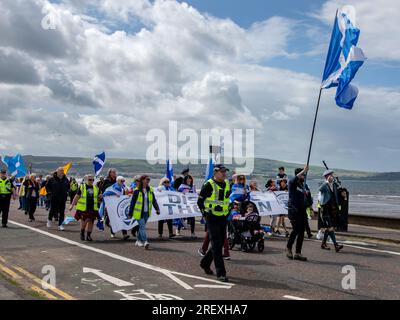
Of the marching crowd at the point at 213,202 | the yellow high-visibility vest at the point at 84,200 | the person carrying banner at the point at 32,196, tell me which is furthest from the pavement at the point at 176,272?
the person carrying banner at the point at 32,196

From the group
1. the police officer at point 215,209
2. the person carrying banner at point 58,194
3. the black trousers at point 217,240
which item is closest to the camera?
the black trousers at point 217,240

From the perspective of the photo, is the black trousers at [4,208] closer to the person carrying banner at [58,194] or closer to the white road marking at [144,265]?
the person carrying banner at [58,194]

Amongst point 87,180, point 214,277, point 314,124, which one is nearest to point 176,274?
point 214,277

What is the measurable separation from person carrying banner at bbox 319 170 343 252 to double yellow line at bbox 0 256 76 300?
711cm

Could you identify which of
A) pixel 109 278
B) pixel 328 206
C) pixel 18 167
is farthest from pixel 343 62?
pixel 18 167

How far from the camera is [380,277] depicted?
30.6 feet

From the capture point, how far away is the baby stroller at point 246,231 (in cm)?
1230

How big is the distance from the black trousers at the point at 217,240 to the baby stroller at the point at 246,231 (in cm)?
320

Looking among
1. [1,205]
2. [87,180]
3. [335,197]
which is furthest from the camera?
[1,205]

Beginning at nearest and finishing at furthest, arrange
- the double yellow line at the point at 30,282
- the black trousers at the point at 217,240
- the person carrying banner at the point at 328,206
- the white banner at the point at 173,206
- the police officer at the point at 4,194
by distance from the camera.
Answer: the double yellow line at the point at 30,282 < the black trousers at the point at 217,240 < the person carrying banner at the point at 328,206 < the white banner at the point at 173,206 < the police officer at the point at 4,194

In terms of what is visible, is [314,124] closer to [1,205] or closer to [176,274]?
[176,274]

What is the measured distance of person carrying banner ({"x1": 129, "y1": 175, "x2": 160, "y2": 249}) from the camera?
1283cm
